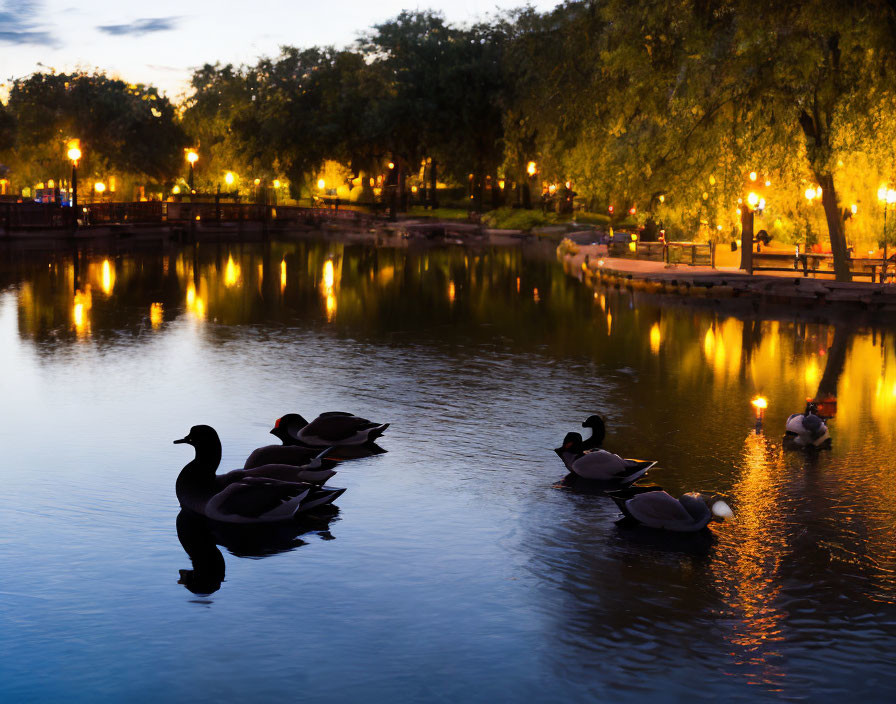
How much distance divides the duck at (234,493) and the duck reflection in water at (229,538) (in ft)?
0.32

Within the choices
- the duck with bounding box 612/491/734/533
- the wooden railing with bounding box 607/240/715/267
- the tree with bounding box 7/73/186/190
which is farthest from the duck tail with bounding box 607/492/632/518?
the tree with bounding box 7/73/186/190

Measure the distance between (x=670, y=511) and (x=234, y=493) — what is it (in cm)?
426

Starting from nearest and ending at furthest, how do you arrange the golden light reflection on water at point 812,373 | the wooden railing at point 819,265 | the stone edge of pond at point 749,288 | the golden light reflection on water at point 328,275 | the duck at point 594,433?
the duck at point 594,433, the golden light reflection on water at point 812,373, the stone edge of pond at point 749,288, the wooden railing at point 819,265, the golden light reflection on water at point 328,275

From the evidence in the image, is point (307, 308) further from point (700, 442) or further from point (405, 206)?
point (405, 206)

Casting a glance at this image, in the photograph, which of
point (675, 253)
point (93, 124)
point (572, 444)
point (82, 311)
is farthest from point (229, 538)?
point (93, 124)

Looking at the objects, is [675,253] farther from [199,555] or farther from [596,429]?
[199,555]

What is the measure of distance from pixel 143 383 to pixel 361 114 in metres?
74.7

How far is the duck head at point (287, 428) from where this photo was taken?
13.3m

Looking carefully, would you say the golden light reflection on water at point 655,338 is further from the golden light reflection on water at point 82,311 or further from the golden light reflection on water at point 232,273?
the golden light reflection on water at point 232,273

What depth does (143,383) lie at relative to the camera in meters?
18.0

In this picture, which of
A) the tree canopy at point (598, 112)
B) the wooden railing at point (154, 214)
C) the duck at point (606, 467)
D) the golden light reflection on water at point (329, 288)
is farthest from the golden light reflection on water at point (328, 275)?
the duck at point (606, 467)

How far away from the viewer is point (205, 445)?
1096cm

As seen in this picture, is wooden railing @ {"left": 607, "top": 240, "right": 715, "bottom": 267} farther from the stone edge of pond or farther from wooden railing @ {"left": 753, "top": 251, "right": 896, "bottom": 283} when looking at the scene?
wooden railing @ {"left": 753, "top": 251, "right": 896, "bottom": 283}

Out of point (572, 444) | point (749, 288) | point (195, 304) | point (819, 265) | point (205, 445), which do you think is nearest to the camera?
point (205, 445)
